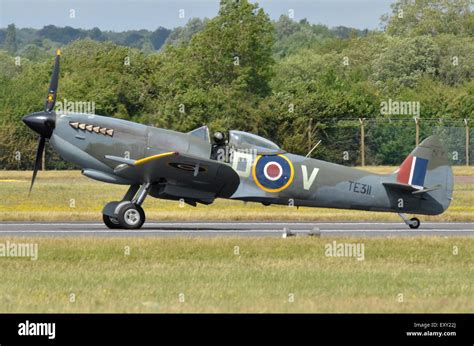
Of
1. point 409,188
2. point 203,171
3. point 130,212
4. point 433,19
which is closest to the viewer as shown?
point 203,171

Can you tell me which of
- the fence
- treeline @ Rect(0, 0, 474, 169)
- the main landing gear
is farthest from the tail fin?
the fence

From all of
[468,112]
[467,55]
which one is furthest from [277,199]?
[467,55]

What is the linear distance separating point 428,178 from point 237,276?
9270 mm

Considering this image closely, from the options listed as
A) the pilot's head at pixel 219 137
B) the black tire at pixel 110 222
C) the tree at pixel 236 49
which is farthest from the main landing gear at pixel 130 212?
the tree at pixel 236 49

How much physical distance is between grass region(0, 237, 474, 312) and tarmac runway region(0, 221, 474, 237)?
2045 mm

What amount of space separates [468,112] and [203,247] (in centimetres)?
4373

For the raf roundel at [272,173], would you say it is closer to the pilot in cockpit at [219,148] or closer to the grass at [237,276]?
the pilot in cockpit at [219,148]

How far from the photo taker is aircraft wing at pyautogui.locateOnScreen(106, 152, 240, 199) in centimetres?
2350

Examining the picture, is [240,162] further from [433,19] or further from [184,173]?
[433,19]

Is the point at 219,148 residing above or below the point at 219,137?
below

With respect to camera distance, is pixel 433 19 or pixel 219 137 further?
pixel 433 19

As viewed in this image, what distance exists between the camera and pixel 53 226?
25.7 m

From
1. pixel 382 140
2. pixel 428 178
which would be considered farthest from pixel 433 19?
pixel 428 178

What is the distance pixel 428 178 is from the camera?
80.8 feet
